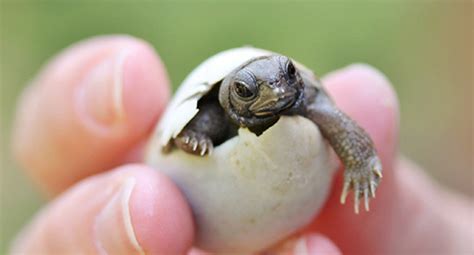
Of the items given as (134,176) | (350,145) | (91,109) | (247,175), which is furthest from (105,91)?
(350,145)

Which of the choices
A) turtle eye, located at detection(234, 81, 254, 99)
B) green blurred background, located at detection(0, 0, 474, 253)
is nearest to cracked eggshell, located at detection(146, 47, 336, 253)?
turtle eye, located at detection(234, 81, 254, 99)

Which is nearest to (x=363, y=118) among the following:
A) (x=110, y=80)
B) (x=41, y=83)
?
(x=110, y=80)

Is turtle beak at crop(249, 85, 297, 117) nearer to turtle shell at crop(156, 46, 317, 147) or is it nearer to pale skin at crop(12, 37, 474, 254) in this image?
turtle shell at crop(156, 46, 317, 147)

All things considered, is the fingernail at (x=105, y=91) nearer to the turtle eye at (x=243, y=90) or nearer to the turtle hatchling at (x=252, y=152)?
the turtle hatchling at (x=252, y=152)

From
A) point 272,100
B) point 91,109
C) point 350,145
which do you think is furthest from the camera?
point 91,109

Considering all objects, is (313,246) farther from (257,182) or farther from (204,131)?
(204,131)

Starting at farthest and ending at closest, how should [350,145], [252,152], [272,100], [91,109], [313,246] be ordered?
[91,109]
[313,246]
[350,145]
[252,152]
[272,100]

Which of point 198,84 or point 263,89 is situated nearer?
point 263,89
